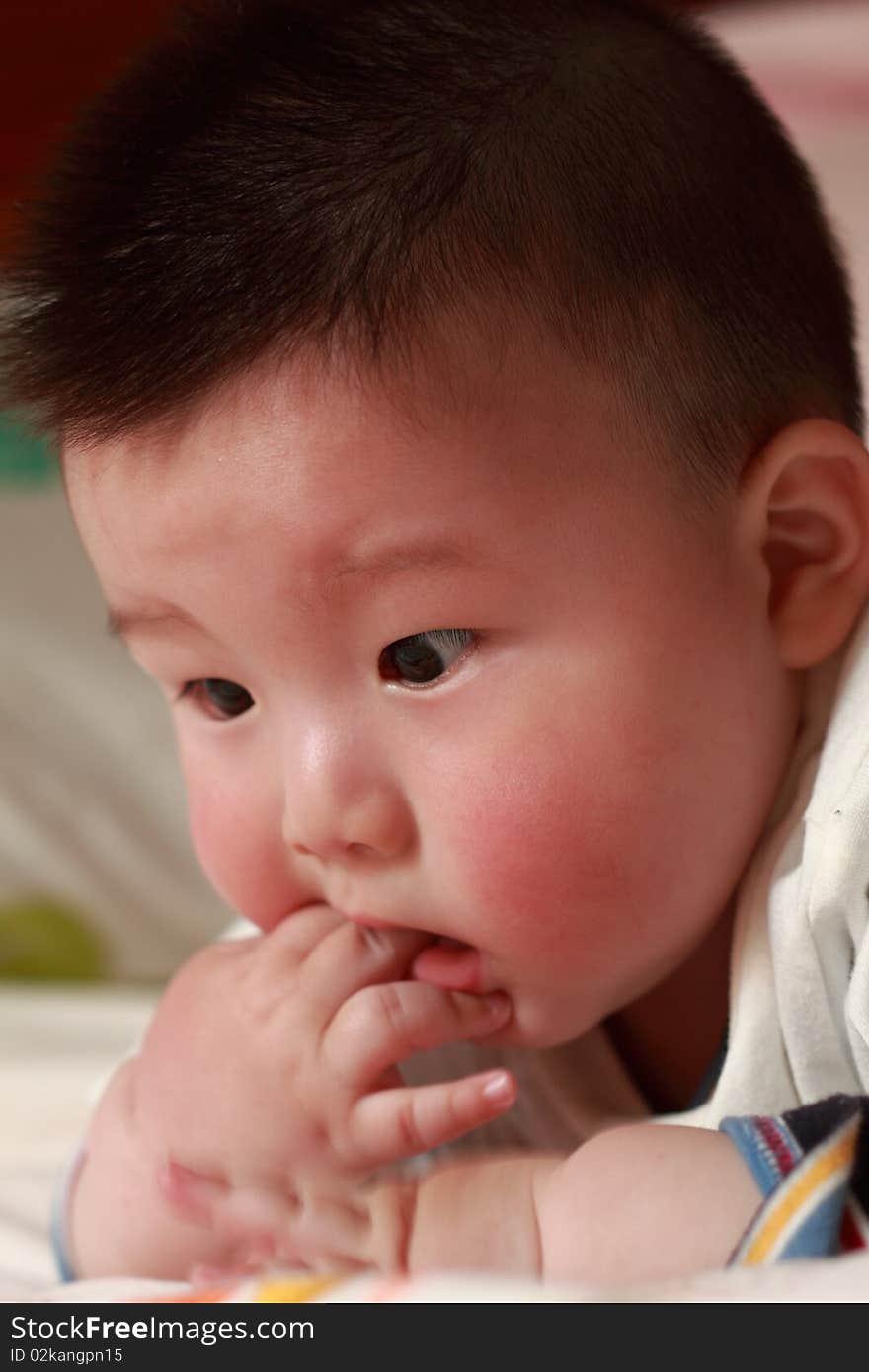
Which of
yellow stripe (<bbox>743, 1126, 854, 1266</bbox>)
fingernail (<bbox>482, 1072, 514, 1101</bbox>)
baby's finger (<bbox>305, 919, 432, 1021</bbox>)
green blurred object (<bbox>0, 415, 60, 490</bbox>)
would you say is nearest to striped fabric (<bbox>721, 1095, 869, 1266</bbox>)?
yellow stripe (<bbox>743, 1126, 854, 1266</bbox>)

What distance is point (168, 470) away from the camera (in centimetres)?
78

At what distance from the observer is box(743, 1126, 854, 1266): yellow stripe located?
0.64 metres

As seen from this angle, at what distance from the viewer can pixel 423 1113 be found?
0.80 m

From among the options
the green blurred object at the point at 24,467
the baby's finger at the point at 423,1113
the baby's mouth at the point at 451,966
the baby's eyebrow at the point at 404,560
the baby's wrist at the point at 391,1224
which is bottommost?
the baby's wrist at the point at 391,1224

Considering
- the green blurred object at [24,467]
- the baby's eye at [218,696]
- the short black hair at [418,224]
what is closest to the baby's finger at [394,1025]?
the baby's eye at [218,696]

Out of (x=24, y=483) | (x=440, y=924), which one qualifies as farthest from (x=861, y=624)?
(x=24, y=483)

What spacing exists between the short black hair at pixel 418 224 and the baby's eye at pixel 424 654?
0.13m

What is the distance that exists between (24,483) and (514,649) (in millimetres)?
1365

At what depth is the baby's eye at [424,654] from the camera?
2.58 ft

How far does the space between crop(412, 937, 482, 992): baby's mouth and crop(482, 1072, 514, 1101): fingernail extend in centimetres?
7

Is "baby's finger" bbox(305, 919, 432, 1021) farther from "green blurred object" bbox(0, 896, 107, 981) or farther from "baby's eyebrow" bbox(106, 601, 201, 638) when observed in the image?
"green blurred object" bbox(0, 896, 107, 981)

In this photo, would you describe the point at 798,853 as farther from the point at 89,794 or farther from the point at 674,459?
the point at 89,794

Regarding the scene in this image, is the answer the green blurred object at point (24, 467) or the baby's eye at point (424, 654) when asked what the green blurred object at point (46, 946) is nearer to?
the baby's eye at point (424, 654)

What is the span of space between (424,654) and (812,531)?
22cm
